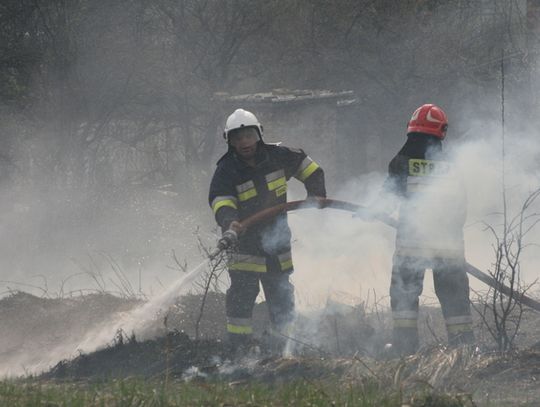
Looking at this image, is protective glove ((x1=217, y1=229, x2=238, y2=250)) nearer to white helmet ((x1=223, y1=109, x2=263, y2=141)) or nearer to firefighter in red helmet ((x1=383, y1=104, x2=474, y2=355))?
white helmet ((x1=223, y1=109, x2=263, y2=141))

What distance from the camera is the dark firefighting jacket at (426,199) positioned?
7551 mm

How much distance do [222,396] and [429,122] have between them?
127 inches

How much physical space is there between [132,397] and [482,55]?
14.2m

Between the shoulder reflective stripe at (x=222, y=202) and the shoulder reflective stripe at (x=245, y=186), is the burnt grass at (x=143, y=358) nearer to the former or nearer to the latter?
the shoulder reflective stripe at (x=222, y=202)

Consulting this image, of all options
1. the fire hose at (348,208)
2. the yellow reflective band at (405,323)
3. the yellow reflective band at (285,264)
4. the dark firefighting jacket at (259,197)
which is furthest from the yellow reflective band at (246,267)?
the yellow reflective band at (405,323)

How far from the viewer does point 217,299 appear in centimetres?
977

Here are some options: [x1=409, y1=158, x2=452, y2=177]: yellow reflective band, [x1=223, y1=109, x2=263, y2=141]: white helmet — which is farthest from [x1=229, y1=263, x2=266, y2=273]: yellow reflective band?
[x1=409, y1=158, x2=452, y2=177]: yellow reflective band

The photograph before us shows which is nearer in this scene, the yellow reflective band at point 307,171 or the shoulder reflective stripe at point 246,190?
the shoulder reflective stripe at point 246,190

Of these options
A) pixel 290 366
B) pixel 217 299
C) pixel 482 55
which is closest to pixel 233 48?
pixel 482 55

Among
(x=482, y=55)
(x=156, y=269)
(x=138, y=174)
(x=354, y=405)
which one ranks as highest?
(x=482, y=55)

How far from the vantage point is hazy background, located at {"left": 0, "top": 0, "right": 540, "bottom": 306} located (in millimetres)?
15383

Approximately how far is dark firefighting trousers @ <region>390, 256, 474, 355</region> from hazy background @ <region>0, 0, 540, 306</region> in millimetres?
5568

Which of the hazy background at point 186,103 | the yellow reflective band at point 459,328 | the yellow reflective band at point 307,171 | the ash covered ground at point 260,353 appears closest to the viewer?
the ash covered ground at point 260,353

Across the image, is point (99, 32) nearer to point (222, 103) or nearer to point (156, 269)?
point (222, 103)
